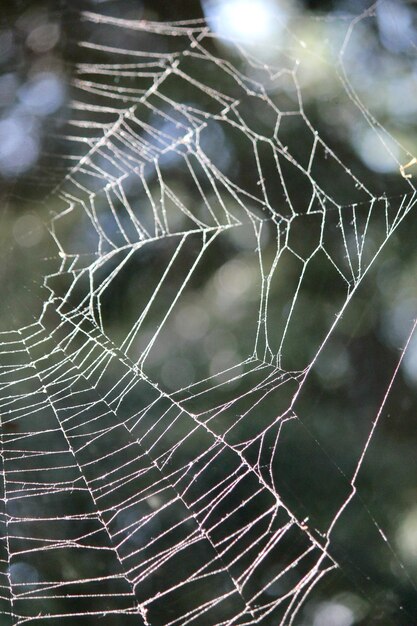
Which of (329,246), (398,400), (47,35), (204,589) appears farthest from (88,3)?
(204,589)

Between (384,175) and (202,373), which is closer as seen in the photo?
(384,175)

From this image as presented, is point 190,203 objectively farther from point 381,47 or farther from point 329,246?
point 381,47

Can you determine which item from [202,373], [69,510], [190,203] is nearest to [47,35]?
[190,203]

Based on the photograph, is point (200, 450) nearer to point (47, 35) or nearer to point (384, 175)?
point (384, 175)

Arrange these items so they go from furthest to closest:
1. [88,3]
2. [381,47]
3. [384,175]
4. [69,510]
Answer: [69,510]
[381,47]
[384,175]
[88,3]

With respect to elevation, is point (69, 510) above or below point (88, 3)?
below

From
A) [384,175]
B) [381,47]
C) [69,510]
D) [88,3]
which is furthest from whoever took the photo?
[69,510]

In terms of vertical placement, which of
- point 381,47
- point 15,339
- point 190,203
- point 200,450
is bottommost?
point 200,450
